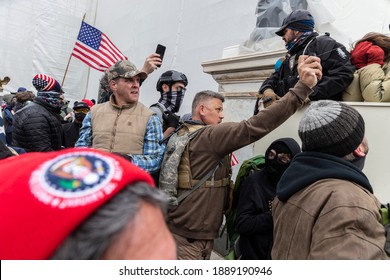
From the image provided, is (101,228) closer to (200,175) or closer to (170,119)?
(200,175)

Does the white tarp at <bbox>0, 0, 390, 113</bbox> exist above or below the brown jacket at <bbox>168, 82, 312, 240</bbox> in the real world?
above

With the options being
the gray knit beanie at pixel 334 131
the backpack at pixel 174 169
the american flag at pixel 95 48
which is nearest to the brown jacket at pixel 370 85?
the gray knit beanie at pixel 334 131

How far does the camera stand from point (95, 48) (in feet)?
19.4

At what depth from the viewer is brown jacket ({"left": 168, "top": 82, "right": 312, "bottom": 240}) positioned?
222cm

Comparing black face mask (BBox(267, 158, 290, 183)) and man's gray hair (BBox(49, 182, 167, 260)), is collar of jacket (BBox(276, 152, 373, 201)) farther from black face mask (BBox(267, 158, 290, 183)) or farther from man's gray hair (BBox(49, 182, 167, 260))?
man's gray hair (BBox(49, 182, 167, 260))

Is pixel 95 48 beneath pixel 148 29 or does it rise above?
beneath

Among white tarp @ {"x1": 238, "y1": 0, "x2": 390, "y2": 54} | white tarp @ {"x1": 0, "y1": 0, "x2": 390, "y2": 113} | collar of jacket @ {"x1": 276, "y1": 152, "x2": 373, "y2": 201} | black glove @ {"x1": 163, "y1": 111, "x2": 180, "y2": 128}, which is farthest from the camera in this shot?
white tarp @ {"x1": 0, "y1": 0, "x2": 390, "y2": 113}

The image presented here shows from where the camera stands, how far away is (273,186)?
2492mm

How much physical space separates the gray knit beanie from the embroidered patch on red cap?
3.61 ft

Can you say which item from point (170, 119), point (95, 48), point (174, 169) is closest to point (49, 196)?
point (174, 169)

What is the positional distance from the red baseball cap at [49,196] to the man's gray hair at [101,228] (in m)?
0.01

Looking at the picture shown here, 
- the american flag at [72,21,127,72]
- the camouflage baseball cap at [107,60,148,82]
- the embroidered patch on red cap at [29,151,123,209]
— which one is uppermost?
the american flag at [72,21,127,72]

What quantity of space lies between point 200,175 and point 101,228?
1.89 metres

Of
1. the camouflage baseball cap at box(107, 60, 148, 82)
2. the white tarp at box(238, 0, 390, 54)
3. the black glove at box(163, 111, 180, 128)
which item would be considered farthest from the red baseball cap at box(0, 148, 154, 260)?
the white tarp at box(238, 0, 390, 54)
